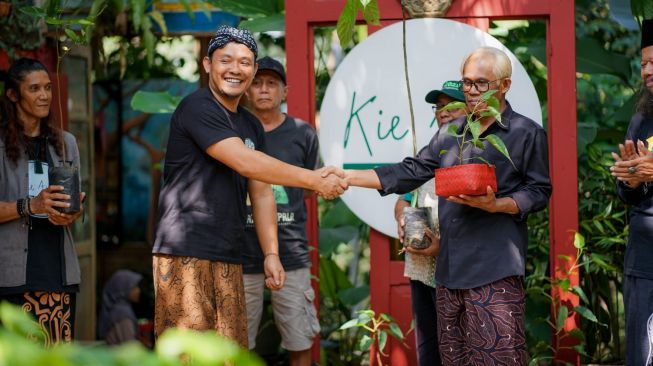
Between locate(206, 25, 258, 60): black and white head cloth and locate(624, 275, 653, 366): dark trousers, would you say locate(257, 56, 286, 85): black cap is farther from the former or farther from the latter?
locate(624, 275, 653, 366): dark trousers

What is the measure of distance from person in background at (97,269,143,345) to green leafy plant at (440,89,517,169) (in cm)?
423

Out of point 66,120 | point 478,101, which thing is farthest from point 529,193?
point 66,120

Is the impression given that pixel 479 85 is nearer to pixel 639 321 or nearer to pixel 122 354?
pixel 639 321

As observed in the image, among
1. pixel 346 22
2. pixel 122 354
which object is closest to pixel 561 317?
pixel 346 22

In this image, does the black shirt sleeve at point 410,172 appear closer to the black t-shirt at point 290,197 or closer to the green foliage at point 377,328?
the green foliage at point 377,328

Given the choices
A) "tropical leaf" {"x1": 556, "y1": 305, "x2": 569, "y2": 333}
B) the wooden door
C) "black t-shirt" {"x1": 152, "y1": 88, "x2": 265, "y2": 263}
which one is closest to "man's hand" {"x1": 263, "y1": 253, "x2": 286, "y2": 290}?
"black t-shirt" {"x1": 152, "y1": 88, "x2": 265, "y2": 263}

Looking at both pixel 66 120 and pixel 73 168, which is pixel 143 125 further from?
pixel 73 168

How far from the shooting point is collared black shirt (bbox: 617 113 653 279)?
3973 millimetres

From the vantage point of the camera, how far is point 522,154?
4004mm

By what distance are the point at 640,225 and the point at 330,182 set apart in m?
1.27

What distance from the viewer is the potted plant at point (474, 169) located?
377 centimetres

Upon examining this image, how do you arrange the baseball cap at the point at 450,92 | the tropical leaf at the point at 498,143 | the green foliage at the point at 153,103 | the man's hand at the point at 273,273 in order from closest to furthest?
the tropical leaf at the point at 498,143 < the man's hand at the point at 273,273 < the baseball cap at the point at 450,92 < the green foliage at the point at 153,103

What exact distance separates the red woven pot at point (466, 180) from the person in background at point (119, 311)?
429 cm

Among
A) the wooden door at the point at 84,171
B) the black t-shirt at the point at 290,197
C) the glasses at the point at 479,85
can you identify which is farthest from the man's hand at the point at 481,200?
the wooden door at the point at 84,171
